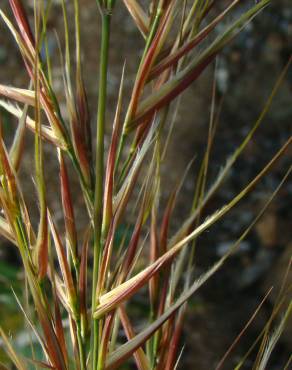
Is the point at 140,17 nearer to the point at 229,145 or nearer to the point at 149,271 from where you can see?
the point at 149,271

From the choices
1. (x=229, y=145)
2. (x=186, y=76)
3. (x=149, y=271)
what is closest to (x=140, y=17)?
(x=186, y=76)

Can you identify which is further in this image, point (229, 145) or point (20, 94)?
point (229, 145)

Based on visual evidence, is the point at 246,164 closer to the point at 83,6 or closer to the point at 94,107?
the point at 94,107

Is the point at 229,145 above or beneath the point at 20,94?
beneath

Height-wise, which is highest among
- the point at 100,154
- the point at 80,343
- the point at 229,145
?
the point at 100,154

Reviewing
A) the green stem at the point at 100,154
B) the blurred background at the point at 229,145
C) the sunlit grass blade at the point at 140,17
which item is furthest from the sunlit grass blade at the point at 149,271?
the blurred background at the point at 229,145

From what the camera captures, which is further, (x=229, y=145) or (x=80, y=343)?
(x=229, y=145)

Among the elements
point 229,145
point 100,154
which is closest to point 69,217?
point 100,154

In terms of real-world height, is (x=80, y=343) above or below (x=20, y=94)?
below

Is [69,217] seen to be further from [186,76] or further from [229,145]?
[229,145]

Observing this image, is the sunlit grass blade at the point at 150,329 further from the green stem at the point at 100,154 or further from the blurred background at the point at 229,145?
the blurred background at the point at 229,145

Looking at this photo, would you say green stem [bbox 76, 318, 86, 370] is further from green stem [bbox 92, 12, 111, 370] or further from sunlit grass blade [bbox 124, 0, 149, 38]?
sunlit grass blade [bbox 124, 0, 149, 38]
